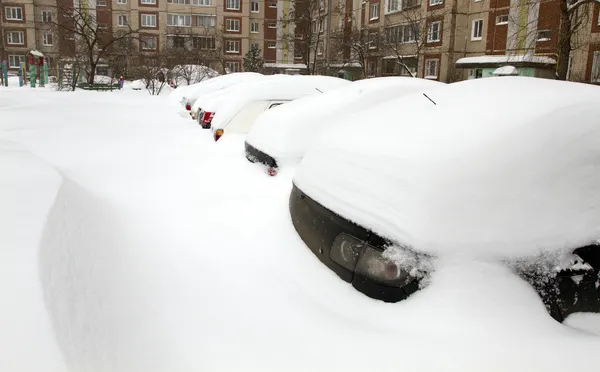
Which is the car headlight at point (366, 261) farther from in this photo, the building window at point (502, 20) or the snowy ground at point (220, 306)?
the building window at point (502, 20)

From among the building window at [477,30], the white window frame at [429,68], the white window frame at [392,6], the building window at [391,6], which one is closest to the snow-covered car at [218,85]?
the white window frame at [429,68]

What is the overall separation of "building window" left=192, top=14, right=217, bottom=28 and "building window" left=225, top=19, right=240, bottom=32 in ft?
5.38

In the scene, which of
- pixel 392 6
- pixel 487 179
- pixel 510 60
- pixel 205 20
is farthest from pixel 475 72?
pixel 205 20

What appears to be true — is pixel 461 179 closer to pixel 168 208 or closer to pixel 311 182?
pixel 311 182

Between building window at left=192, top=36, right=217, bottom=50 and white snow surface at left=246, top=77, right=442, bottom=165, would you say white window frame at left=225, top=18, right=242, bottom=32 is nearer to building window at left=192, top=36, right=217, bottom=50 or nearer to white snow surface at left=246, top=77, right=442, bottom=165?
building window at left=192, top=36, right=217, bottom=50

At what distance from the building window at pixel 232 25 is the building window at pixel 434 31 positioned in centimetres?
3224

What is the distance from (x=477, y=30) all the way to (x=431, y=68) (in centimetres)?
458

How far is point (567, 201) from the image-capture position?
2.35 m

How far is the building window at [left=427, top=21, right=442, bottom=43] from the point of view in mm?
39188

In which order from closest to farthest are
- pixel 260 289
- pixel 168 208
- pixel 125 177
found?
pixel 260 289 → pixel 168 208 → pixel 125 177

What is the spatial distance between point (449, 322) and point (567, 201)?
32.8 inches

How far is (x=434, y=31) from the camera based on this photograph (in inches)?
1566

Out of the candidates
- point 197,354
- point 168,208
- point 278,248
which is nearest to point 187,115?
A: point 168,208

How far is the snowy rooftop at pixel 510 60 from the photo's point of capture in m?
29.3
